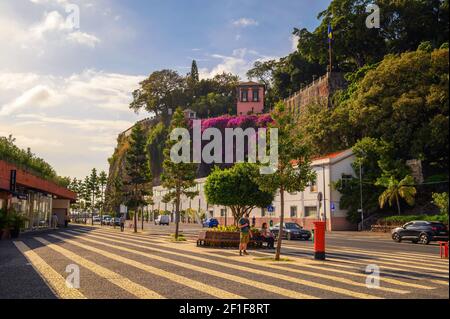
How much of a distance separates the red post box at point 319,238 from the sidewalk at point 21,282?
9.78m

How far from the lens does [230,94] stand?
378 ft

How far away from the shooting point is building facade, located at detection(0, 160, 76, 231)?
112 ft

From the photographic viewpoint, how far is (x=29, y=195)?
46094 mm

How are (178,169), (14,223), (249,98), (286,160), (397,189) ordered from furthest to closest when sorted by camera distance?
(249,98), (397,189), (178,169), (14,223), (286,160)

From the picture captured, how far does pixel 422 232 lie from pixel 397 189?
18832 millimetres

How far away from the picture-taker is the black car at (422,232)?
27.6m

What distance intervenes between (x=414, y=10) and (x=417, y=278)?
5748cm

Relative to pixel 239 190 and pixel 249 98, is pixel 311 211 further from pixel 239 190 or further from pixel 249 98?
pixel 249 98

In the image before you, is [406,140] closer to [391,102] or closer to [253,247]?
[391,102]

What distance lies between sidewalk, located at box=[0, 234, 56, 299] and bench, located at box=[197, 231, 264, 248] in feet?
34.5

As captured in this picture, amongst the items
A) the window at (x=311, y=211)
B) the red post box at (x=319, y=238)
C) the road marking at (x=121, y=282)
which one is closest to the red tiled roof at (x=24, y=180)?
the road marking at (x=121, y=282)

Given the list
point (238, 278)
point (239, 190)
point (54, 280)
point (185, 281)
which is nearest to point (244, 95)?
point (239, 190)
